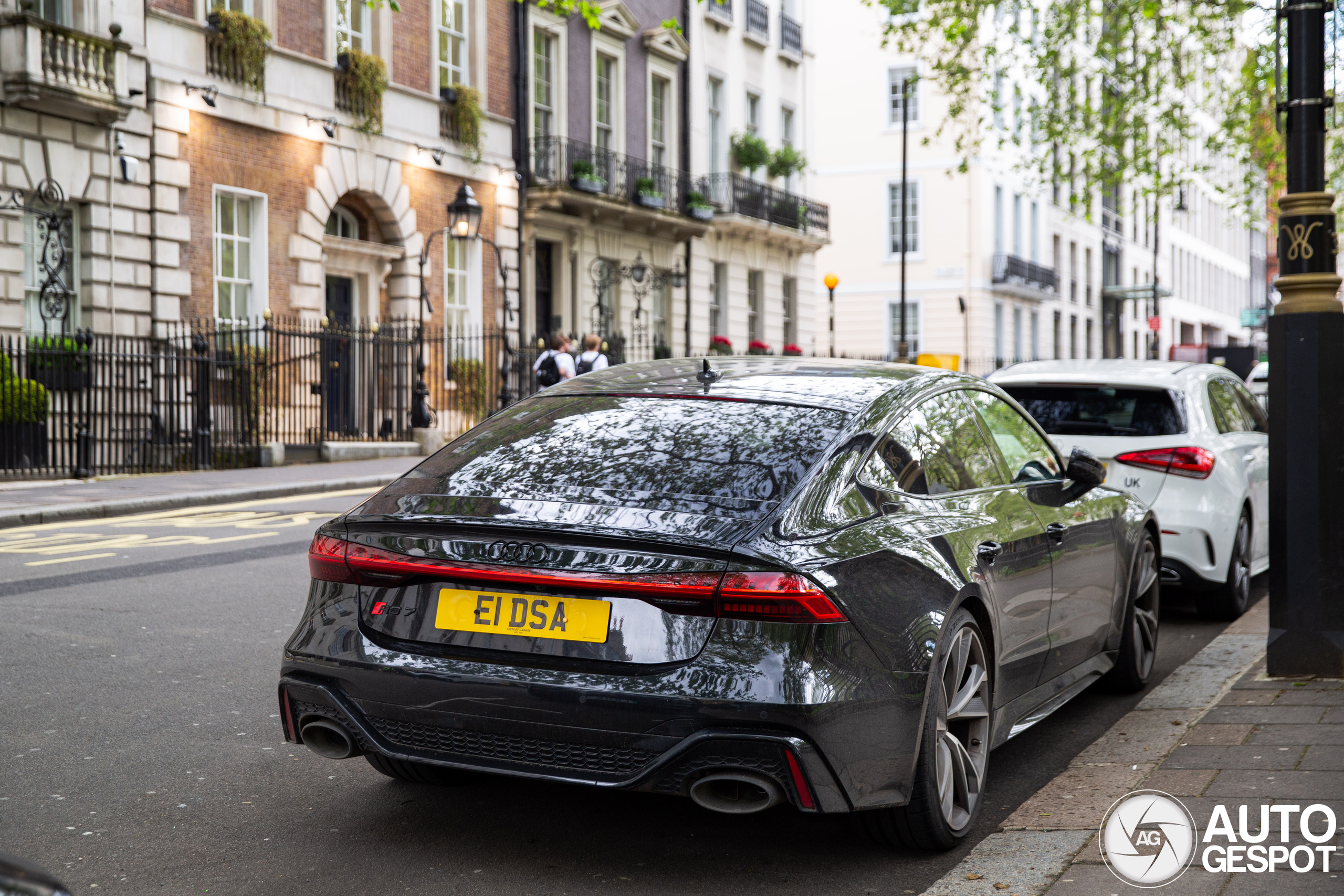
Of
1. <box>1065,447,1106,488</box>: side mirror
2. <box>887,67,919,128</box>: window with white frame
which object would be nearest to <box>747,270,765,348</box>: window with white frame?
<box>887,67,919,128</box>: window with white frame

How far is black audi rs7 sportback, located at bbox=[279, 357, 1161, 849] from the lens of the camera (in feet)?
11.5

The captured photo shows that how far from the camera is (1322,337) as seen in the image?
19.4ft

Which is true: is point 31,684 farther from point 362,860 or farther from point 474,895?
point 474,895

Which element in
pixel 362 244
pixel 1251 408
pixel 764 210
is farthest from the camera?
pixel 764 210

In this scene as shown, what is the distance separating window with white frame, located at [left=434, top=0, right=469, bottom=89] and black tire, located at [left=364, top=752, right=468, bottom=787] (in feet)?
73.9

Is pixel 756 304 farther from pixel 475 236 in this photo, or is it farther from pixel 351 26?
pixel 351 26

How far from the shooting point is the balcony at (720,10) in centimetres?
3459

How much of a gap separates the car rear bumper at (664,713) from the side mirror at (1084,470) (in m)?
1.87

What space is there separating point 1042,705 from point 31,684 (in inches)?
164

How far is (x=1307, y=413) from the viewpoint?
5938mm

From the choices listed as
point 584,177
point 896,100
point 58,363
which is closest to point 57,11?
point 58,363

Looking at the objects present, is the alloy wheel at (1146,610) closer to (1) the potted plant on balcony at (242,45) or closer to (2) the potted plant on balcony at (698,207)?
(1) the potted plant on balcony at (242,45)

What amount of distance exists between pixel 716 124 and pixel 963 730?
107 feet

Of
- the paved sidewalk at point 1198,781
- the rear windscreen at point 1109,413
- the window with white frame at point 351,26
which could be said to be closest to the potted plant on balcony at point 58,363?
the window with white frame at point 351,26
